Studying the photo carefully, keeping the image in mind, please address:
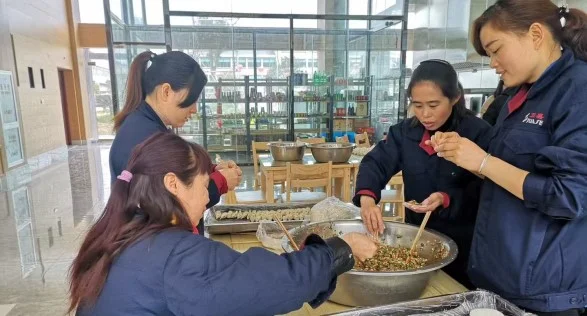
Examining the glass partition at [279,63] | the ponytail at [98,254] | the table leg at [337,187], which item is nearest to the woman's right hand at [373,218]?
the ponytail at [98,254]

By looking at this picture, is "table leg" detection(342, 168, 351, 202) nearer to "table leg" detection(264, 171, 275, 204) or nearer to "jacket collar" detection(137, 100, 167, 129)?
A: "table leg" detection(264, 171, 275, 204)

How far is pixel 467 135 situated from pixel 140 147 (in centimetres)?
109

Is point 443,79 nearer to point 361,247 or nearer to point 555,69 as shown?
point 555,69

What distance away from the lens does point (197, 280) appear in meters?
0.63

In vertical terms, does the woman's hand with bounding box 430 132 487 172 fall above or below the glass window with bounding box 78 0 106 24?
below

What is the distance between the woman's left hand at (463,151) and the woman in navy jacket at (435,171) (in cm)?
32

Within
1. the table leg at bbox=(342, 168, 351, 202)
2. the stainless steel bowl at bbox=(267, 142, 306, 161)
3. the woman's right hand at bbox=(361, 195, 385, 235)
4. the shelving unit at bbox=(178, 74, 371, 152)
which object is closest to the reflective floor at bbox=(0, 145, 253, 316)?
the shelving unit at bbox=(178, 74, 371, 152)

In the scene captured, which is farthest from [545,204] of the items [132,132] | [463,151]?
[132,132]

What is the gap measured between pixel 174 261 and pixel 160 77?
825 mm

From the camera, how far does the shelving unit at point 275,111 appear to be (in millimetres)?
6418

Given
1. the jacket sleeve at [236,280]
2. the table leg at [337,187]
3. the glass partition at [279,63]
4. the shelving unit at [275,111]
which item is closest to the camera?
the jacket sleeve at [236,280]

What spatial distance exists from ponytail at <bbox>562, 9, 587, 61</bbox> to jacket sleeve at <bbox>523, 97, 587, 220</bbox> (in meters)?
0.14

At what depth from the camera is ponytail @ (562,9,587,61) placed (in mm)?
868

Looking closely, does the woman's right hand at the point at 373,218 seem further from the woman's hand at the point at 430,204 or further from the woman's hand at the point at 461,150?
the woman's hand at the point at 461,150
